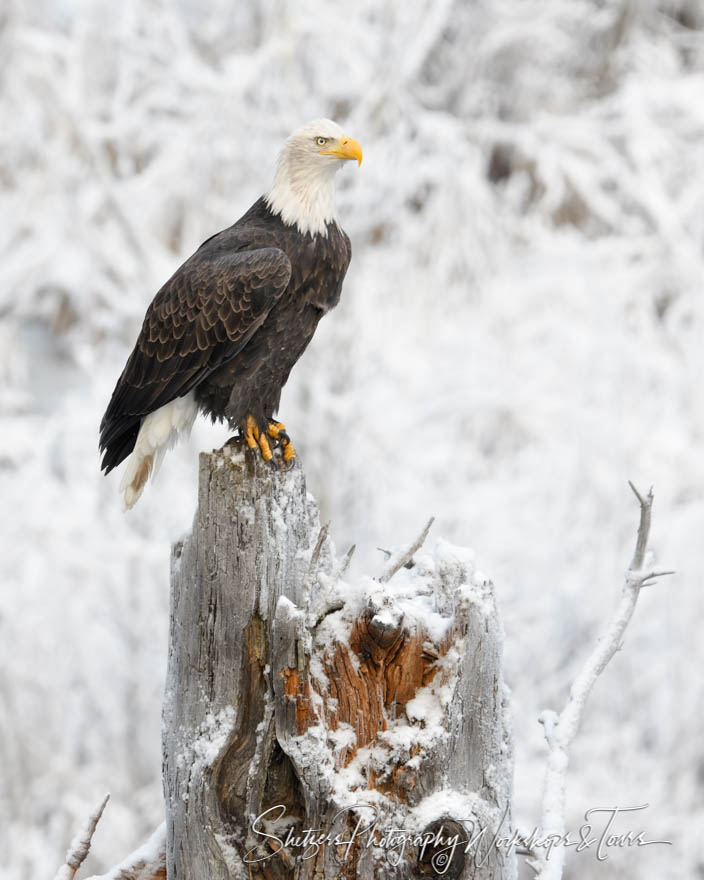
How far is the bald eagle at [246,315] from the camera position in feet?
10.7

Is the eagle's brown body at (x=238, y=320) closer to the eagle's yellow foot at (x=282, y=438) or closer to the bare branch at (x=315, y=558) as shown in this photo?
the eagle's yellow foot at (x=282, y=438)

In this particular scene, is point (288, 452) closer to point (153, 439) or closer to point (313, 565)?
point (153, 439)

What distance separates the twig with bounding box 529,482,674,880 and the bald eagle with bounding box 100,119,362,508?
3.86 feet

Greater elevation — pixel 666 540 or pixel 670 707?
pixel 666 540

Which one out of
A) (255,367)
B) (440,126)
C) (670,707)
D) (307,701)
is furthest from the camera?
(440,126)

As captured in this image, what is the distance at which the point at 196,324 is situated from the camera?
10.8 feet

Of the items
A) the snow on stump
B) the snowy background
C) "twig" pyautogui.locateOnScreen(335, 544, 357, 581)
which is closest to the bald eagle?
"twig" pyautogui.locateOnScreen(335, 544, 357, 581)

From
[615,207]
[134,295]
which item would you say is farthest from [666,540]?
[134,295]

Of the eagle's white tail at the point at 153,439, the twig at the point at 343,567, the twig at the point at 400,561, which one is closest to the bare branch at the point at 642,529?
the twig at the point at 400,561

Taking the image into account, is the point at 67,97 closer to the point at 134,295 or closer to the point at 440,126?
the point at 134,295

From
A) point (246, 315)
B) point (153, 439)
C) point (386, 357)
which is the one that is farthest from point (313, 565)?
point (386, 357)

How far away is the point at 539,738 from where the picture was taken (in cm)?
809

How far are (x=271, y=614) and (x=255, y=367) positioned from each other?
1.25 meters

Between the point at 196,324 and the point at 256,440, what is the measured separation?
480 millimetres
